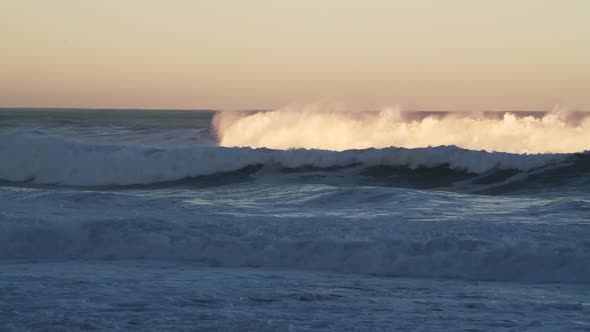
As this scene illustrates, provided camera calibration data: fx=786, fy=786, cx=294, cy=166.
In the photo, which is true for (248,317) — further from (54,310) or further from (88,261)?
(88,261)

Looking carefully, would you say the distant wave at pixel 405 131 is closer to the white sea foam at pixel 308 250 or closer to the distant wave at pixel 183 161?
the distant wave at pixel 183 161

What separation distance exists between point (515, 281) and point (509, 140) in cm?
1643

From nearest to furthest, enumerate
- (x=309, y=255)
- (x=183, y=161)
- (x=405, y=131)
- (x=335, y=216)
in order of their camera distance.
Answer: (x=309, y=255) < (x=335, y=216) < (x=183, y=161) < (x=405, y=131)

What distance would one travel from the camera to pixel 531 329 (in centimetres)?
547

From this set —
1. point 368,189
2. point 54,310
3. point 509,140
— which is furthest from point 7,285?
point 509,140

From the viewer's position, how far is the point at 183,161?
20328 mm

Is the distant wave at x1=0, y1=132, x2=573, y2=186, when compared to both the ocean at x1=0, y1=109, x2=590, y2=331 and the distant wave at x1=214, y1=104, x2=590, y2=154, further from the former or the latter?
the distant wave at x1=214, y1=104, x2=590, y2=154

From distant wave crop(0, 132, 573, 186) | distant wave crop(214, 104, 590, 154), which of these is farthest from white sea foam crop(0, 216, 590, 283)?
distant wave crop(214, 104, 590, 154)

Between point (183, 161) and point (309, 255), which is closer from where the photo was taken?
point (309, 255)

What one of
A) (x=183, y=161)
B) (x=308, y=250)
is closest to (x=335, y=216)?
(x=308, y=250)

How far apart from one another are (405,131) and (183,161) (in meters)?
8.11

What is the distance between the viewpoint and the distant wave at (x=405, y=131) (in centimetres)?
2309

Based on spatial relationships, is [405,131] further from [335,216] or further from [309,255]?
[309,255]

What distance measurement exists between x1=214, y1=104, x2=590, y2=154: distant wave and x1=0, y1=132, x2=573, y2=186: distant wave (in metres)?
4.81
